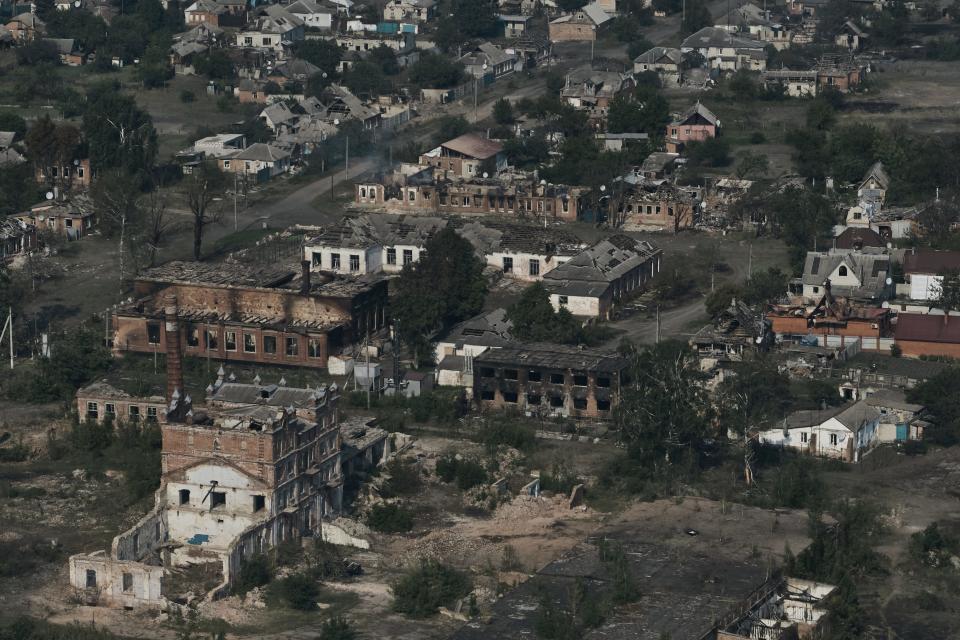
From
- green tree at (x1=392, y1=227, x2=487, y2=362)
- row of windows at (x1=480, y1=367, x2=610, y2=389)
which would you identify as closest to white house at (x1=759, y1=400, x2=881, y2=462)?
row of windows at (x1=480, y1=367, x2=610, y2=389)

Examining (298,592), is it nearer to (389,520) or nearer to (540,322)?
(389,520)

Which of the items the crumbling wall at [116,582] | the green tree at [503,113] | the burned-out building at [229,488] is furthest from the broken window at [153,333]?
the green tree at [503,113]

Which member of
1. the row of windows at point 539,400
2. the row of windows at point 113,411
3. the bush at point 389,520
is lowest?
the bush at point 389,520

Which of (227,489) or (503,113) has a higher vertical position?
(227,489)

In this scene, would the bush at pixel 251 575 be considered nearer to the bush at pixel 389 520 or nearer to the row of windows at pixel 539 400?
the bush at pixel 389 520

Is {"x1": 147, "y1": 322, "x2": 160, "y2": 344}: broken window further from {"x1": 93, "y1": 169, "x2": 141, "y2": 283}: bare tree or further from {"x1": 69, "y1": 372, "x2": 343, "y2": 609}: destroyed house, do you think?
{"x1": 69, "y1": 372, "x2": 343, "y2": 609}: destroyed house

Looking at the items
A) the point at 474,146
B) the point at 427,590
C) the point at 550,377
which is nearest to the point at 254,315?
the point at 550,377

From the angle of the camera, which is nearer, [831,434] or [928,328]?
[831,434]
